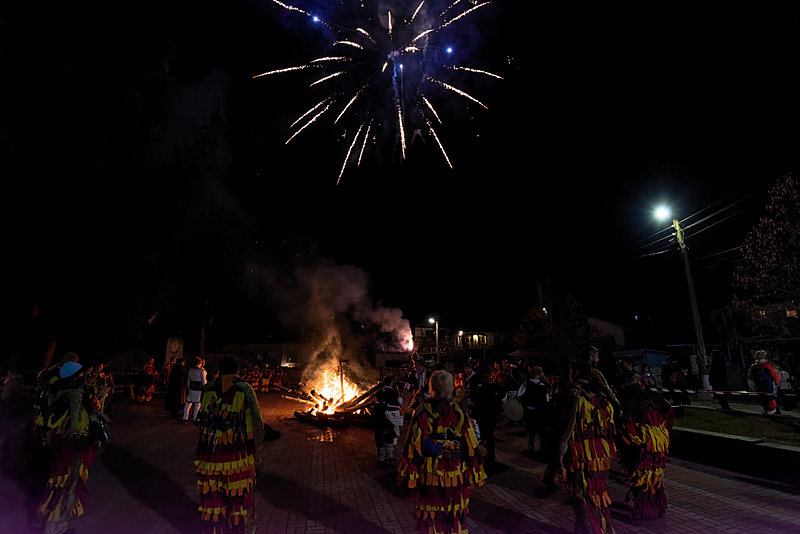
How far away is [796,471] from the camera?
6.86 metres

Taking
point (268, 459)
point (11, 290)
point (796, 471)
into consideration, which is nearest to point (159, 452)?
point (268, 459)

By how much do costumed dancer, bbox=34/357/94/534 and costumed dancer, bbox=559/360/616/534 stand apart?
5444 millimetres

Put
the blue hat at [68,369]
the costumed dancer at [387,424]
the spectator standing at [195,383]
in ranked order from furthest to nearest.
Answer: the spectator standing at [195,383] < the costumed dancer at [387,424] < the blue hat at [68,369]

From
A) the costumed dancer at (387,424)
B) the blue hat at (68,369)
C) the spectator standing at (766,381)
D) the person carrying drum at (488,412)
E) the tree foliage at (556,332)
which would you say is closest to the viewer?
the blue hat at (68,369)

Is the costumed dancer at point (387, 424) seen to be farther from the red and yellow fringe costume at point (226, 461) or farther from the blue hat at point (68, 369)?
the blue hat at point (68, 369)

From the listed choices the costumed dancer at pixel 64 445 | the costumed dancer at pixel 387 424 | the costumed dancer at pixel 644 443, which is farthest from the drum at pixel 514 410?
the costumed dancer at pixel 64 445

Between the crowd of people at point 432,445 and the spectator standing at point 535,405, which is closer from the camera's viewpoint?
the crowd of people at point 432,445

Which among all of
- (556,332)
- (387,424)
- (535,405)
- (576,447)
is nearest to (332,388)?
(387,424)

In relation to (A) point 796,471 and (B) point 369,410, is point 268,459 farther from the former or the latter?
(A) point 796,471

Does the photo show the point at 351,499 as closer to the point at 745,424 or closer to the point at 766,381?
the point at 745,424

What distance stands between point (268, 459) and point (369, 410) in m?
4.98

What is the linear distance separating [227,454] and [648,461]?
4.94m

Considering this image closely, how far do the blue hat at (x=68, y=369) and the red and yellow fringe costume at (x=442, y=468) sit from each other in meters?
3.99

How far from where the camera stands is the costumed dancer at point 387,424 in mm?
8328
